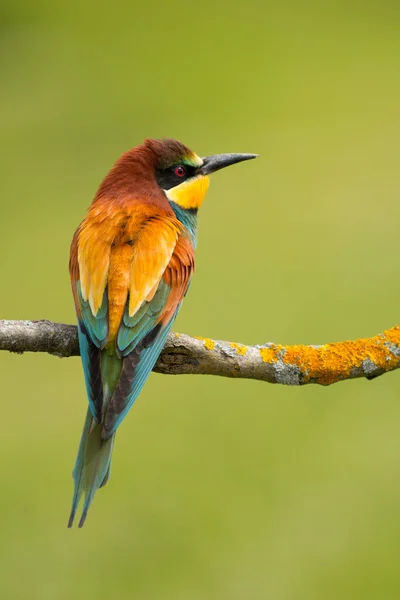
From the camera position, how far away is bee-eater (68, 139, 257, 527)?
1849 mm

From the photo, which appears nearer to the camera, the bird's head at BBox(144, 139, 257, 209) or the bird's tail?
the bird's tail

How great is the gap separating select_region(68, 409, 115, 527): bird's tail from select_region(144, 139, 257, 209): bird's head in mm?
784

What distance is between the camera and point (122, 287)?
1.94m

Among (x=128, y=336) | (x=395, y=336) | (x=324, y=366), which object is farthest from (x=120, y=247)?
(x=395, y=336)

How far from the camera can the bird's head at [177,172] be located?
95.0 inches

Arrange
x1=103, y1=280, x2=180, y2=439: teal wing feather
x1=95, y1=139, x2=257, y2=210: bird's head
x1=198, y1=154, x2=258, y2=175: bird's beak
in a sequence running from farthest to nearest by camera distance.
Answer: x1=198, y1=154, x2=258, y2=175: bird's beak < x1=95, y1=139, x2=257, y2=210: bird's head < x1=103, y1=280, x2=180, y2=439: teal wing feather

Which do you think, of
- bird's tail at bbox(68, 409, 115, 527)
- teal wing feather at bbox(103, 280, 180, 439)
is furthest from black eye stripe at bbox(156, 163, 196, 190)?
bird's tail at bbox(68, 409, 115, 527)

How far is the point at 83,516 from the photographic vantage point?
5.74 ft

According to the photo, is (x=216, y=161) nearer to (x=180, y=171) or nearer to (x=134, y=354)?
(x=180, y=171)

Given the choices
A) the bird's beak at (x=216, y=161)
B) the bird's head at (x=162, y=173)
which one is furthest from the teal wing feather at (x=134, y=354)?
the bird's beak at (x=216, y=161)

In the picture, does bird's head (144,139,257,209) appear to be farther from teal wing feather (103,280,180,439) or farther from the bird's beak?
teal wing feather (103,280,180,439)

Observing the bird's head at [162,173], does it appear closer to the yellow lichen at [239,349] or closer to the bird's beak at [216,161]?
the bird's beak at [216,161]

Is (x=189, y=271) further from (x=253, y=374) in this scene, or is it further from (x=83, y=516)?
(x=83, y=516)

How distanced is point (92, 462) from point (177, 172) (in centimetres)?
93
